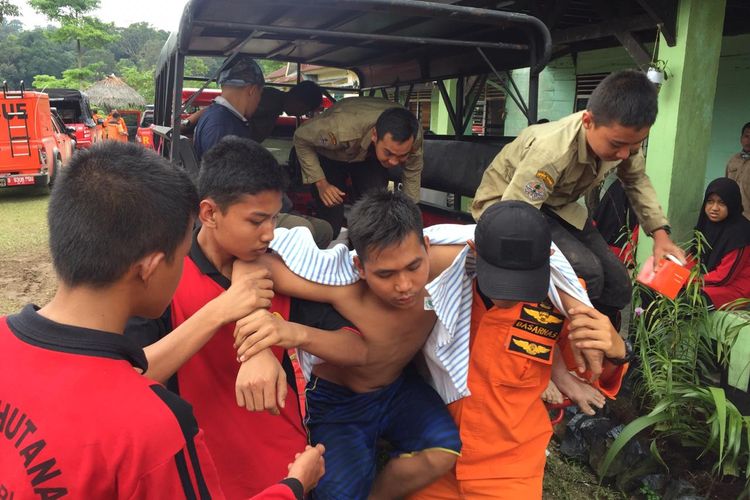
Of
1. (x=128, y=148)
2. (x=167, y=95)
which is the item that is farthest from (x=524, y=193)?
(x=167, y=95)

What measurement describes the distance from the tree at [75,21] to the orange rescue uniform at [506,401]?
3451 cm

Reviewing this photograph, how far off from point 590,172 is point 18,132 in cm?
1124

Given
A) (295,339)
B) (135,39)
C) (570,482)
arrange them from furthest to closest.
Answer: (135,39) < (570,482) < (295,339)

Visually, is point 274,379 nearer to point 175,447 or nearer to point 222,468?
point 222,468

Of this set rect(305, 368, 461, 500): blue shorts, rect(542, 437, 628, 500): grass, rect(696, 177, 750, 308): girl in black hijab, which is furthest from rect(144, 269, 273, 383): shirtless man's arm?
rect(696, 177, 750, 308): girl in black hijab

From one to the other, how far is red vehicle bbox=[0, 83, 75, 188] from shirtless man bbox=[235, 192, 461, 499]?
10.7m

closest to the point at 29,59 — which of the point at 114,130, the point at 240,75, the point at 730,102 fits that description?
the point at 114,130

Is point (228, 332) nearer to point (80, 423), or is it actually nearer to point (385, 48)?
point (80, 423)

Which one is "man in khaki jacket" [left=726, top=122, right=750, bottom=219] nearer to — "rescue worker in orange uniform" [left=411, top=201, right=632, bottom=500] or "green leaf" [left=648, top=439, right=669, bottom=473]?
"green leaf" [left=648, top=439, right=669, bottom=473]

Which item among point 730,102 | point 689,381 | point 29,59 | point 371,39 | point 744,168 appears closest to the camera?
point 689,381

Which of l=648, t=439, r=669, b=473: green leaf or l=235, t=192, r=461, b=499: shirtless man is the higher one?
l=235, t=192, r=461, b=499: shirtless man

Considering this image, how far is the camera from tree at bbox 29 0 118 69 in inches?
1177

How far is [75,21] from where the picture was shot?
3097 centimetres

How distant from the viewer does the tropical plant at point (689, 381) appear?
8.63ft
